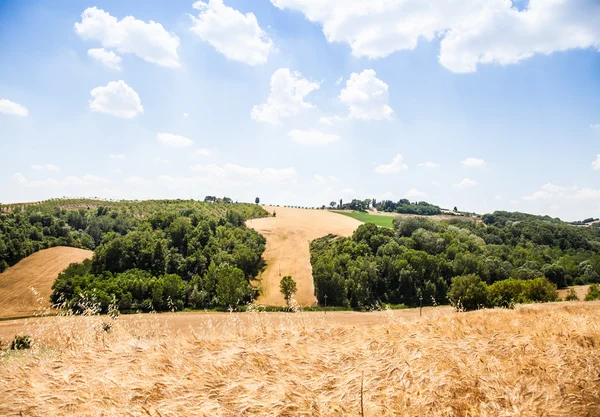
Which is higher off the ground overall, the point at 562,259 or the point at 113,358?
the point at 113,358

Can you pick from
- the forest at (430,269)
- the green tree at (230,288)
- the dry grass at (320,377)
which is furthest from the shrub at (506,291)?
the dry grass at (320,377)

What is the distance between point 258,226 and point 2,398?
11408 cm

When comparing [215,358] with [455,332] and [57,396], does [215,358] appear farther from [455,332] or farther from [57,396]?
[455,332]

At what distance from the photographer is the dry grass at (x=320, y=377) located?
3.96 metres

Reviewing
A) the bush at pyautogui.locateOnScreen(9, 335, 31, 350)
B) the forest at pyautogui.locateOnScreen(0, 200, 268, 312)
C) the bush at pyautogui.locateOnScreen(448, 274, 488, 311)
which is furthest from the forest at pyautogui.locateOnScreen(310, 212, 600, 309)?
the bush at pyautogui.locateOnScreen(9, 335, 31, 350)

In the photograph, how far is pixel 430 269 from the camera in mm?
72438

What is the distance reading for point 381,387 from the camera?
14.7 feet

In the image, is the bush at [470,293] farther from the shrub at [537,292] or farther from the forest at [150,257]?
the forest at [150,257]

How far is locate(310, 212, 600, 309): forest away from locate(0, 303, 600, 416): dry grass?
173ft

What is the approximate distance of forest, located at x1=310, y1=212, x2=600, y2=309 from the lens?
5612 centimetres

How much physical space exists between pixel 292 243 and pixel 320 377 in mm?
99556

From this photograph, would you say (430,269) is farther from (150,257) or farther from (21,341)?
(21,341)

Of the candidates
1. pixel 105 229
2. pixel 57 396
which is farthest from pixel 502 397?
pixel 105 229

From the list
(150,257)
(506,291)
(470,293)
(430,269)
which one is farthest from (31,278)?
(506,291)
